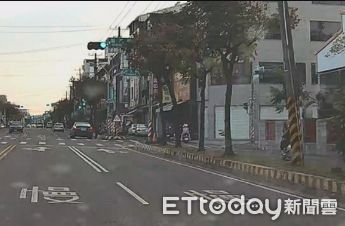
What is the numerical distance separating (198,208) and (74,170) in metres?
7.85

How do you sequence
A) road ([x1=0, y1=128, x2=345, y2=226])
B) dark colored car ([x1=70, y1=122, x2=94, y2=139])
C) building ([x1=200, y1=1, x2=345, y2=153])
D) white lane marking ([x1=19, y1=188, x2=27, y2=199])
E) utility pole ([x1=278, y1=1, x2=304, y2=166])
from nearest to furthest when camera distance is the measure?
road ([x1=0, y1=128, x2=345, y2=226]) < white lane marking ([x1=19, y1=188, x2=27, y2=199]) < utility pole ([x1=278, y1=1, x2=304, y2=166]) < building ([x1=200, y1=1, x2=345, y2=153]) < dark colored car ([x1=70, y1=122, x2=94, y2=139])

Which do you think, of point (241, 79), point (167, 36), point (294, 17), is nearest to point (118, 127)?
point (241, 79)

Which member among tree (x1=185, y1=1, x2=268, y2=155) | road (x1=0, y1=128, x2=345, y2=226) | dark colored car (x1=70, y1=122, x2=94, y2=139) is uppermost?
tree (x1=185, y1=1, x2=268, y2=155)

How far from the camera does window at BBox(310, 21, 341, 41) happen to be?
45.4m

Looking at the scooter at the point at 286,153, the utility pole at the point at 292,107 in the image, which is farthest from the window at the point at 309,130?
the utility pole at the point at 292,107

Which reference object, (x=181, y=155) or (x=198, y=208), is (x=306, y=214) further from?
(x=181, y=155)

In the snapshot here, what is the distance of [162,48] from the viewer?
2567 cm

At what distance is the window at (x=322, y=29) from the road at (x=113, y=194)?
93.7ft

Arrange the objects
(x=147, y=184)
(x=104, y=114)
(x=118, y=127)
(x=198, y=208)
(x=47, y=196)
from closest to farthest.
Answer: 1. (x=198, y=208)
2. (x=47, y=196)
3. (x=147, y=184)
4. (x=118, y=127)
5. (x=104, y=114)

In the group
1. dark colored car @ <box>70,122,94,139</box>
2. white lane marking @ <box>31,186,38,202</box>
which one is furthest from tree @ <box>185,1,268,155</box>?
dark colored car @ <box>70,122,94,139</box>

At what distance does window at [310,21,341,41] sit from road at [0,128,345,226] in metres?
28.6

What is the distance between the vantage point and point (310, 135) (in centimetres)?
2988

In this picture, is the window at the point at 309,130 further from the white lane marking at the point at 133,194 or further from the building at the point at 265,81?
the white lane marking at the point at 133,194

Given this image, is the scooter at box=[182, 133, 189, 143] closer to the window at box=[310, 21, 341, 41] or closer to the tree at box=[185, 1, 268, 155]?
the window at box=[310, 21, 341, 41]
